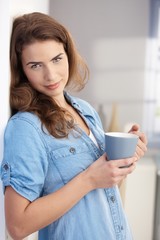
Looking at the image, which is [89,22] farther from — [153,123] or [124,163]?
[124,163]

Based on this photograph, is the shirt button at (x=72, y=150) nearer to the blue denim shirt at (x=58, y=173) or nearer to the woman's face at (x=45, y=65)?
the blue denim shirt at (x=58, y=173)

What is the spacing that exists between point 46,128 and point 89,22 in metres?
1.79

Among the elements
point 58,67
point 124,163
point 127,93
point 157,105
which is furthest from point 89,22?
point 124,163

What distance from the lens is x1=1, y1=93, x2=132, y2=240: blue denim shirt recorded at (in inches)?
26.2

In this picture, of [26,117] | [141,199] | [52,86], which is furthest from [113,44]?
[26,117]

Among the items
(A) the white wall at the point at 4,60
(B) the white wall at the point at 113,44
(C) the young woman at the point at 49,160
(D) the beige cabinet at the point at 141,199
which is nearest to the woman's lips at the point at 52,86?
(C) the young woman at the point at 49,160

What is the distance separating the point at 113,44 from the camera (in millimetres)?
2342

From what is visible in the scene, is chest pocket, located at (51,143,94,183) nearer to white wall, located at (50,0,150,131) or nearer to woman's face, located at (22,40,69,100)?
woman's face, located at (22,40,69,100)

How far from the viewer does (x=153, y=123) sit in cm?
241

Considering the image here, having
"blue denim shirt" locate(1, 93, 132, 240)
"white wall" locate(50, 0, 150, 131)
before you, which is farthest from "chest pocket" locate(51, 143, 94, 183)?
"white wall" locate(50, 0, 150, 131)

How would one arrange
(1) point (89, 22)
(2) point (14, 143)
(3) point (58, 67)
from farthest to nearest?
(1) point (89, 22) → (3) point (58, 67) → (2) point (14, 143)

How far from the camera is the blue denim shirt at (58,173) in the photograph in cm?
66

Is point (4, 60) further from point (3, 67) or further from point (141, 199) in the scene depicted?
point (141, 199)

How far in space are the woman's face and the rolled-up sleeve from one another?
0.12 m
